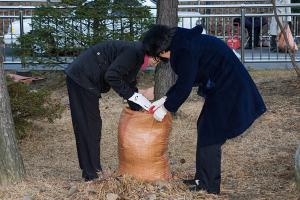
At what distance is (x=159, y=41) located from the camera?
5109mm

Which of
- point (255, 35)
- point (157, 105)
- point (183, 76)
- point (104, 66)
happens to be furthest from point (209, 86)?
point (255, 35)

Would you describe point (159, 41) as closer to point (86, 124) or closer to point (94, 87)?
point (94, 87)

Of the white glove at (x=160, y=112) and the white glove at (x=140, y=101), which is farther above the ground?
the white glove at (x=140, y=101)

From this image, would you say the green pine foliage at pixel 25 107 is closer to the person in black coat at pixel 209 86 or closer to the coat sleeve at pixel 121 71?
the coat sleeve at pixel 121 71

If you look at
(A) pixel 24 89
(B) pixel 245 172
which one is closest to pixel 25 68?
(A) pixel 24 89

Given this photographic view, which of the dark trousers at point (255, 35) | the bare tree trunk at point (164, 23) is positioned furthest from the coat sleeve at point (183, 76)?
the dark trousers at point (255, 35)

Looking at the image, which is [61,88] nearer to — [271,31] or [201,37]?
[271,31]

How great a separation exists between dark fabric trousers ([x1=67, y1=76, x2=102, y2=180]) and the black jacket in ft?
0.23

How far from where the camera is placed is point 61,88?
11.5m

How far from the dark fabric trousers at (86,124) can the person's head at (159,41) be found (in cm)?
77

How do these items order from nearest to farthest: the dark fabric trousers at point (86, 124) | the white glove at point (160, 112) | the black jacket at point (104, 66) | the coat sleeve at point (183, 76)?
1. the coat sleeve at point (183, 76)
2. the white glove at point (160, 112)
3. the black jacket at point (104, 66)
4. the dark fabric trousers at point (86, 124)

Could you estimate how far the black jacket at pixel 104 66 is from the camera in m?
5.42

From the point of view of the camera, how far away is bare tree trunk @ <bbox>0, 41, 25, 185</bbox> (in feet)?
18.6

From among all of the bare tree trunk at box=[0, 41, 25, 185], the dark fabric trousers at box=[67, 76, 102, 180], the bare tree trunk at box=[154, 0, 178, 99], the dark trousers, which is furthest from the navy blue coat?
the dark trousers
